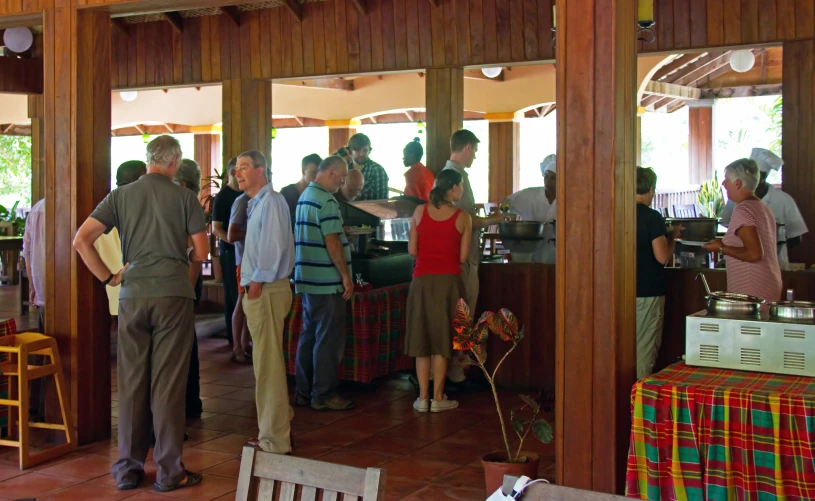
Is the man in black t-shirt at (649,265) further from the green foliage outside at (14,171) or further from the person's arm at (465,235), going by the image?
the green foliage outside at (14,171)

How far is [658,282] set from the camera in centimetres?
491

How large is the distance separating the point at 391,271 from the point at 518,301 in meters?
0.98

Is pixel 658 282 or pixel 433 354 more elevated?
pixel 658 282

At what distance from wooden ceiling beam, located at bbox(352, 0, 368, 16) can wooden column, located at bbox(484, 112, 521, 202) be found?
6326mm

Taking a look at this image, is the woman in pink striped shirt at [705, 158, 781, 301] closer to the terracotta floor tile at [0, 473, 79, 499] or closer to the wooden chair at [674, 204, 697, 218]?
the terracotta floor tile at [0, 473, 79, 499]

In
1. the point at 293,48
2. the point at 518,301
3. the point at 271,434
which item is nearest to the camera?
the point at 271,434

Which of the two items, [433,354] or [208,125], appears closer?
[433,354]

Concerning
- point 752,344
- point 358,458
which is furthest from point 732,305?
point 358,458

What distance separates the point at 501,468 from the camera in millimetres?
3734

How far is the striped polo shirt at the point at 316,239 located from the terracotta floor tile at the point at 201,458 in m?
1.16

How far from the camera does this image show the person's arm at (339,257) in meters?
5.28

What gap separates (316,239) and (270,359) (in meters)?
1.01

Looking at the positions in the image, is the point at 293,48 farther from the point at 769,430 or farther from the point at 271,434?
the point at 769,430

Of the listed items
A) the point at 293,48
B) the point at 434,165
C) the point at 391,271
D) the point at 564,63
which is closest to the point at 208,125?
the point at 293,48
